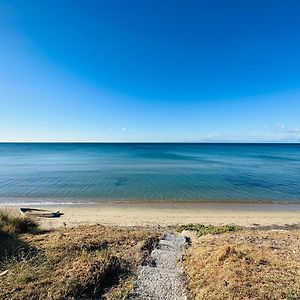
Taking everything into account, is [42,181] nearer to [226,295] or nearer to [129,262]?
[129,262]

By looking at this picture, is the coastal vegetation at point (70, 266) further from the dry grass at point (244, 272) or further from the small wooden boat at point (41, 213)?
the small wooden boat at point (41, 213)

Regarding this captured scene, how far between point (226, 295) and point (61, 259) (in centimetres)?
461

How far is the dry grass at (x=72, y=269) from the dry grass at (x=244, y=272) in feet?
5.71

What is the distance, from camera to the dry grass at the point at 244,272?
5984mm

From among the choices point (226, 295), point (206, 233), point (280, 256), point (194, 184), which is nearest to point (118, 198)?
point (194, 184)

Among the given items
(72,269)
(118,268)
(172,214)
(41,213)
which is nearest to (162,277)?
(118,268)

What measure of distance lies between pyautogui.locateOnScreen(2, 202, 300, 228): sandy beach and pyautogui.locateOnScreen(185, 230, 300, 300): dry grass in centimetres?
718

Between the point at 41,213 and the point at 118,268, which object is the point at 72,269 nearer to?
the point at 118,268

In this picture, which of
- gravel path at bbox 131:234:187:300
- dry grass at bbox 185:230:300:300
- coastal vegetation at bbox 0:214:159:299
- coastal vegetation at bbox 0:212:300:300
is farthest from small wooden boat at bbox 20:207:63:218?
dry grass at bbox 185:230:300:300

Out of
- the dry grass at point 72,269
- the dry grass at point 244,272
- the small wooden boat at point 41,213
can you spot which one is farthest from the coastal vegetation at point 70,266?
the small wooden boat at point 41,213

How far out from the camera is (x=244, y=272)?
6.92 meters

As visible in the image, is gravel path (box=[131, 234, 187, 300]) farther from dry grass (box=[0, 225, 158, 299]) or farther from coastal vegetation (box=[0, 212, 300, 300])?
dry grass (box=[0, 225, 158, 299])

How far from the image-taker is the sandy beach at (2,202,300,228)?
16.5m

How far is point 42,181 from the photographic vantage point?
32719 millimetres
